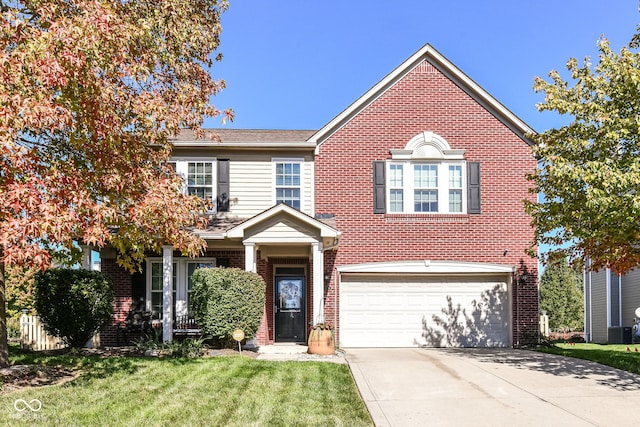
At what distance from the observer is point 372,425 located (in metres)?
7.30

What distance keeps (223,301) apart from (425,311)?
6475 millimetres

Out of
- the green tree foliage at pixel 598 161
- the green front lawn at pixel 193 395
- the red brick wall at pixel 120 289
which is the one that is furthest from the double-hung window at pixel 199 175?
the green tree foliage at pixel 598 161

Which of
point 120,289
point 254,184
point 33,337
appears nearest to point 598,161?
point 254,184

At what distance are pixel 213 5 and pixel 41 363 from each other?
8820mm

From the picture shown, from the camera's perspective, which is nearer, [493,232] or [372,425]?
[372,425]

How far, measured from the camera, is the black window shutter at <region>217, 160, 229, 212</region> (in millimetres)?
16844

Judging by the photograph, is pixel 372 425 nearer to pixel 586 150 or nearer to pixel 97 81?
pixel 97 81

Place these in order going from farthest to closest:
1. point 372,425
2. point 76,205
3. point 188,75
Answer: point 188,75
point 76,205
point 372,425

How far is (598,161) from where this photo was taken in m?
11.2

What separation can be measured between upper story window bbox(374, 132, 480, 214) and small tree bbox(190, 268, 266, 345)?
213 inches

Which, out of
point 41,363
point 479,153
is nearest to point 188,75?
point 41,363

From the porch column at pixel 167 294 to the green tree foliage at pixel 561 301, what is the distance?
24.5 metres

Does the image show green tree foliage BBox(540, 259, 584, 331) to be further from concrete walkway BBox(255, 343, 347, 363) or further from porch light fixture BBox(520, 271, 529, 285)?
concrete walkway BBox(255, 343, 347, 363)

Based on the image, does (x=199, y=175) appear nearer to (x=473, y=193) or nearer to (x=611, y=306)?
(x=473, y=193)
